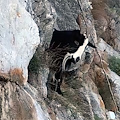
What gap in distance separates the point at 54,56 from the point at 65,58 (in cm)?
27

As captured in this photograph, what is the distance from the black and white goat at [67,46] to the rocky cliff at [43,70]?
0.59ft

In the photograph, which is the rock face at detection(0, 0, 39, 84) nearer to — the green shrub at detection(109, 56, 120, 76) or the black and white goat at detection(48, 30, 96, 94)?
the black and white goat at detection(48, 30, 96, 94)

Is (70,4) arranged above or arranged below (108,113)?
above

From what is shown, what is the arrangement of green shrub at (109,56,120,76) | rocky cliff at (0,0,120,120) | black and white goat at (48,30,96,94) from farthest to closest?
green shrub at (109,56,120,76)
black and white goat at (48,30,96,94)
rocky cliff at (0,0,120,120)

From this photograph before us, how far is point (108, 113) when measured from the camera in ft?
32.4

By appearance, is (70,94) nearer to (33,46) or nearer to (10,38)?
(33,46)

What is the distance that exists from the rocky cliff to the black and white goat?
18 centimetres

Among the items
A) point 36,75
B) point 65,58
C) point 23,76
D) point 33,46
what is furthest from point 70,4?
point 23,76

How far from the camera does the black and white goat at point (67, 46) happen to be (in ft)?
26.9

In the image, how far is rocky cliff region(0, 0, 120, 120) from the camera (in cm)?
509

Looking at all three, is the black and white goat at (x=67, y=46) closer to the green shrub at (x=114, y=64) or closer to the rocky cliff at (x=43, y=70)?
the rocky cliff at (x=43, y=70)

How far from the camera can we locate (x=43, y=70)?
24.3 ft

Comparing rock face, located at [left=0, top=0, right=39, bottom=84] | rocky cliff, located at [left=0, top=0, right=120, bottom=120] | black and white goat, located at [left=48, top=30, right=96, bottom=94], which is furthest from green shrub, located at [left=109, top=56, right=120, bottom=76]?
rock face, located at [left=0, top=0, right=39, bottom=84]

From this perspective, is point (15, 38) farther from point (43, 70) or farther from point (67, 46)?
point (67, 46)
